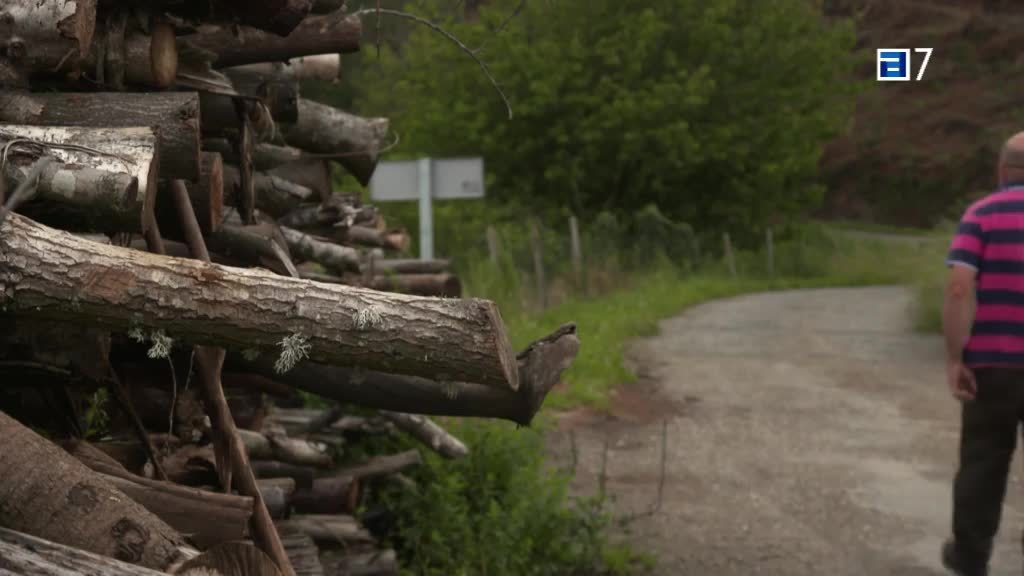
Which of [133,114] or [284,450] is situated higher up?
[133,114]

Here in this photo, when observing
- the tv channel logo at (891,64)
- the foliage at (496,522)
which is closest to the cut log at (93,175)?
the foliage at (496,522)

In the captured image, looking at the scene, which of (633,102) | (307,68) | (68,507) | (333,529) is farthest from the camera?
(633,102)

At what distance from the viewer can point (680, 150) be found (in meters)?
25.0

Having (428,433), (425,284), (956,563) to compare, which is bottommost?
(956,563)

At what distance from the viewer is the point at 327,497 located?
17.3 ft

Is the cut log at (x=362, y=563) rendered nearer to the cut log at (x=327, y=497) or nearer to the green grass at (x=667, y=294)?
the cut log at (x=327, y=497)

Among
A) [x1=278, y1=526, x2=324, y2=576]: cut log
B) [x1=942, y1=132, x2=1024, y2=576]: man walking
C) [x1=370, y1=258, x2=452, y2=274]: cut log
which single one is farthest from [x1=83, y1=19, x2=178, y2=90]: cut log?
[x1=370, y1=258, x2=452, y2=274]: cut log

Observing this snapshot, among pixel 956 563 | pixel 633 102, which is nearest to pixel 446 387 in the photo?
pixel 956 563

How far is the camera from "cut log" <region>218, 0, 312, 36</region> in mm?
3555

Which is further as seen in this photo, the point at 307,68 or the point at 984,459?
the point at 307,68

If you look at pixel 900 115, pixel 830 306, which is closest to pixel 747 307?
pixel 830 306

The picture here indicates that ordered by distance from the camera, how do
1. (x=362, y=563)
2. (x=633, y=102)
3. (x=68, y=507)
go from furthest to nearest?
(x=633, y=102) < (x=362, y=563) < (x=68, y=507)

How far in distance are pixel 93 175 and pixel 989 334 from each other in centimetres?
346

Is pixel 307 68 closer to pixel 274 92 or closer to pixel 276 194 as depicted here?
pixel 276 194
